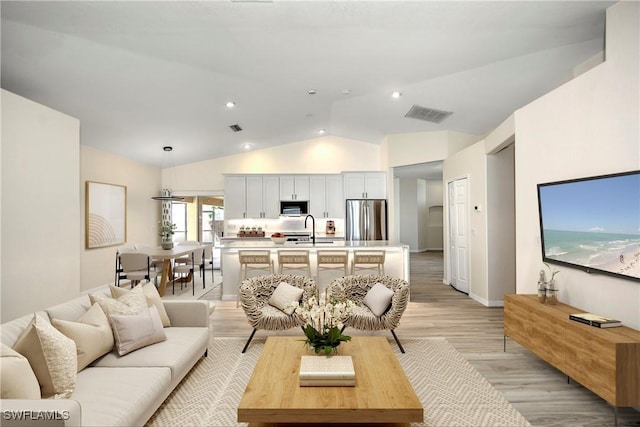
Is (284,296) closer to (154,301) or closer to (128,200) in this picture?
(154,301)

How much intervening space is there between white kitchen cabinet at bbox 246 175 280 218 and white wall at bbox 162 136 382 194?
1.42 feet

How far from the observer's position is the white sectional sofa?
5.11 feet

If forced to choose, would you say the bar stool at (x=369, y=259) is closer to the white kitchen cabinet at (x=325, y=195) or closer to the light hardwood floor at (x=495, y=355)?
the light hardwood floor at (x=495, y=355)

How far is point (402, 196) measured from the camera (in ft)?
43.9

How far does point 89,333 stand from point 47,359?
0.47 metres

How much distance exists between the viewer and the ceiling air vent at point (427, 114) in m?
6.24

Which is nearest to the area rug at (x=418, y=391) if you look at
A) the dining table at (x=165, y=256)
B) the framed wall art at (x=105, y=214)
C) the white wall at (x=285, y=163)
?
the dining table at (x=165, y=256)

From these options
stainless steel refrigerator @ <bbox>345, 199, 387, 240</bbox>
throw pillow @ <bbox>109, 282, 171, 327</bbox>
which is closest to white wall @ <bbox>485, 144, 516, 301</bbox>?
stainless steel refrigerator @ <bbox>345, 199, 387, 240</bbox>

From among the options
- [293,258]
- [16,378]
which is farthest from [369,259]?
[16,378]

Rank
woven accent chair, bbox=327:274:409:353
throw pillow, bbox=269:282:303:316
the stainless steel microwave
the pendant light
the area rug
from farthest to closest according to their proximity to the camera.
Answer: the stainless steel microwave, the pendant light, throw pillow, bbox=269:282:303:316, woven accent chair, bbox=327:274:409:353, the area rug

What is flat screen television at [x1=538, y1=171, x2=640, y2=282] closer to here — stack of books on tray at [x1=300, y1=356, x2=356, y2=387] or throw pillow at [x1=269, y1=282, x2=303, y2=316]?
stack of books on tray at [x1=300, y1=356, x2=356, y2=387]

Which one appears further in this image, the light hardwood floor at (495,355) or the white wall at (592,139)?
the white wall at (592,139)

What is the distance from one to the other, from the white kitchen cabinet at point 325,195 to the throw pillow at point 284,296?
4.89 metres

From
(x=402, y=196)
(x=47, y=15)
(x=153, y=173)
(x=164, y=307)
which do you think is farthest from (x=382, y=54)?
(x=402, y=196)
